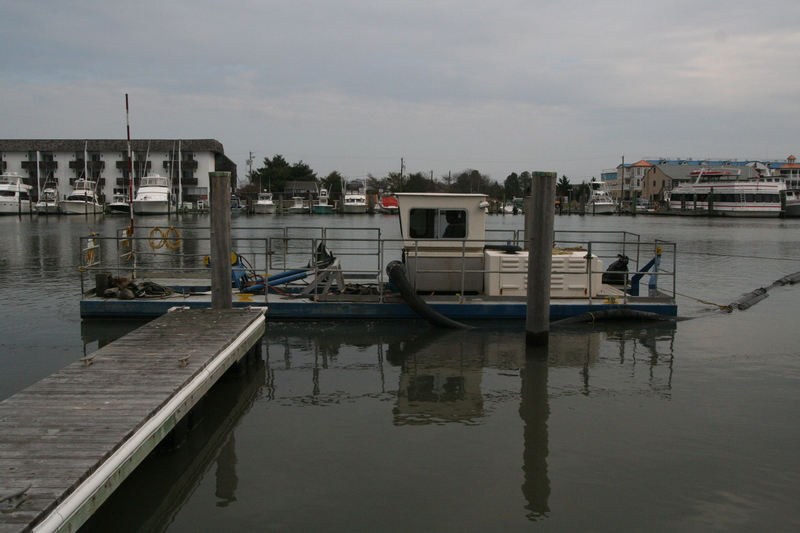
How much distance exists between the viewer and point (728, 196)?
75.9 meters

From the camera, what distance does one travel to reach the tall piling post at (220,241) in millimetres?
11266

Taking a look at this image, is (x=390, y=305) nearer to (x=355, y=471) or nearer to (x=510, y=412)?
(x=510, y=412)

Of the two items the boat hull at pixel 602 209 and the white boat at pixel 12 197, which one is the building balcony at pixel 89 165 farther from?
the boat hull at pixel 602 209

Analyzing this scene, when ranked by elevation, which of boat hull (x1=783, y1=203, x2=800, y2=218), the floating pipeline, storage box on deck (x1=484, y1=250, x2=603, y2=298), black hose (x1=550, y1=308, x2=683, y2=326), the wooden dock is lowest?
the floating pipeline

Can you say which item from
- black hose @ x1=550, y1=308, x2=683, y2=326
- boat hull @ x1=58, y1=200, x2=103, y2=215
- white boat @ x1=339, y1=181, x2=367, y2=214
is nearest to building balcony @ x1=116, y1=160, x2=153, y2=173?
boat hull @ x1=58, y1=200, x2=103, y2=215

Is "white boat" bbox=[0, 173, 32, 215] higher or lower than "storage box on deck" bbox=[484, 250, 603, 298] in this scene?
higher

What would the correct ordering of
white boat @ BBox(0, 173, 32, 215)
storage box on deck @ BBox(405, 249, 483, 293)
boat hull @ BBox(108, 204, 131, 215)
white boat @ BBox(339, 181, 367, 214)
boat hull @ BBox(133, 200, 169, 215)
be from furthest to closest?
white boat @ BBox(339, 181, 367, 214), boat hull @ BBox(108, 204, 131, 215), white boat @ BBox(0, 173, 32, 215), boat hull @ BBox(133, 200, 169, 215), storage box on deck @ BBox(405, 249, 483, 293)

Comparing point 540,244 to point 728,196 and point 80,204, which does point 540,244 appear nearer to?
point 80,204

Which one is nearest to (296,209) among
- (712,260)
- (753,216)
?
(753,216)

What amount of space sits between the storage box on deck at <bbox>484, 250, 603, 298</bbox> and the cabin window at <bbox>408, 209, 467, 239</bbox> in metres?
0.81

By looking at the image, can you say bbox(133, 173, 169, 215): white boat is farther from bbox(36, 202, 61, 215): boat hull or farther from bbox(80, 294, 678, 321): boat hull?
bbox(80, 294, 678, 321): boat hull

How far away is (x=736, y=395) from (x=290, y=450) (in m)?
6.28

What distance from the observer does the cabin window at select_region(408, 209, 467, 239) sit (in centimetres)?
1329

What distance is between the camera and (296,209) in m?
86.9
